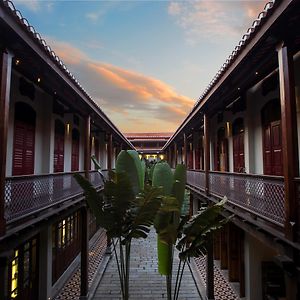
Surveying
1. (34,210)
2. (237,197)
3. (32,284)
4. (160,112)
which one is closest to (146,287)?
(32,284)

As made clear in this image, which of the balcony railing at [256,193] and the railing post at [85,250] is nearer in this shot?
the balcony railing at [256,193]

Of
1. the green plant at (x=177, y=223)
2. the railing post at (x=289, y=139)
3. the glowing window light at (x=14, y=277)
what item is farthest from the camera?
the glowing window light at (x=14, y=277)

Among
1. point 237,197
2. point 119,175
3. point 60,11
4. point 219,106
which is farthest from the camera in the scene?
point 60,11

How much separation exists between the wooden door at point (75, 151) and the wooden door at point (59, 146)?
6.30ft

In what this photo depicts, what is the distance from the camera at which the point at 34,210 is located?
6.97 meters

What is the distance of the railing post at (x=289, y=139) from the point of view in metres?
4.97

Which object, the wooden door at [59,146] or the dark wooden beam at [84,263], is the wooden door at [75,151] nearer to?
the wooden door at [59,146]

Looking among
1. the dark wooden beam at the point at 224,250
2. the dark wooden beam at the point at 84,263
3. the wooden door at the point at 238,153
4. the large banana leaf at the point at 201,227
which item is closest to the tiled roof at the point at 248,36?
the large banana leaf at the point at 201,227

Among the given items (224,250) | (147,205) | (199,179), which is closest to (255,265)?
(224,250)

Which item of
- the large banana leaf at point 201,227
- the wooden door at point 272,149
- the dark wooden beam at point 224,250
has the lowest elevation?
the dark wooden beam at point 224,250

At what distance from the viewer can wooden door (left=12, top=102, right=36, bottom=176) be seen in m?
9.87

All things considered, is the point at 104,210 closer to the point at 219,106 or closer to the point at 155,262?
the point at 219,106

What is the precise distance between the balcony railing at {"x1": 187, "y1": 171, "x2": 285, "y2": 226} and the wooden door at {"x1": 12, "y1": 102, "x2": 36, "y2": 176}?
6.42 meters

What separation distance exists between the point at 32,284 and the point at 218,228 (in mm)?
7186
